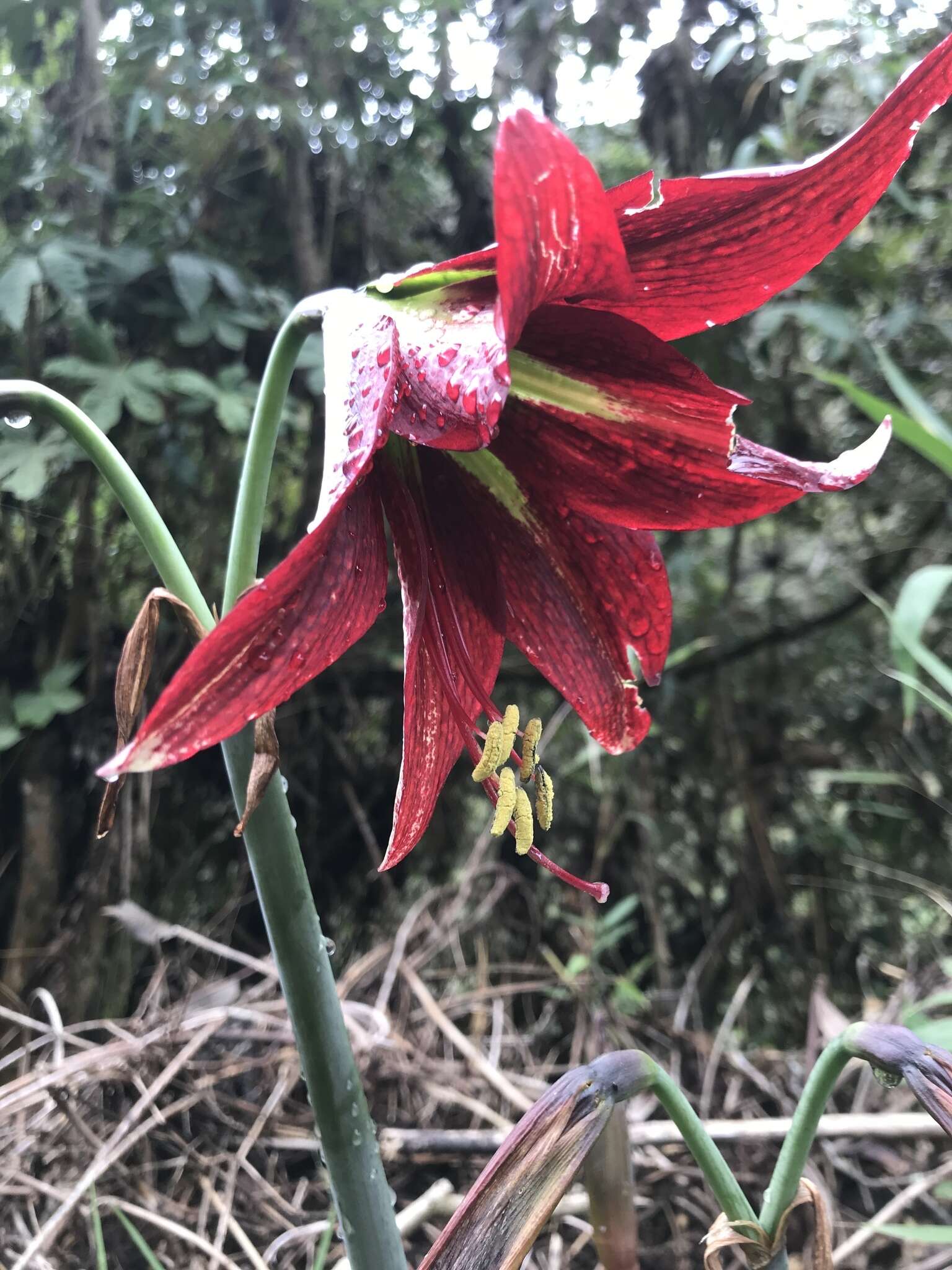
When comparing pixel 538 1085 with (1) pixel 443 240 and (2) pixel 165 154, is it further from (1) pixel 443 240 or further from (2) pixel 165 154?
(2) pixel 165 154

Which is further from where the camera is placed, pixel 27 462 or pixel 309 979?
pixel 27 462

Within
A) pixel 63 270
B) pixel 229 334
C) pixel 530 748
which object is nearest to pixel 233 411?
pixel 229 334

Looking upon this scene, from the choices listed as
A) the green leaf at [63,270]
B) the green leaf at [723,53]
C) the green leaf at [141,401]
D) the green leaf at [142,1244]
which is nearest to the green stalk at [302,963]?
the green leaf at [142,1244]

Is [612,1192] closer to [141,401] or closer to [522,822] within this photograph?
[522,822]

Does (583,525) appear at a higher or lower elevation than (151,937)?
higher

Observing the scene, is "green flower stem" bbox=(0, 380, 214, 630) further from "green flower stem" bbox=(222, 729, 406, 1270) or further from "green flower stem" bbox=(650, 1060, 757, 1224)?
"green flower stem" bbox=(650, 1060, 757, 1224)

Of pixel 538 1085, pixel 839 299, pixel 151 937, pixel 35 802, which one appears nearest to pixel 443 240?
pixel 839 299
